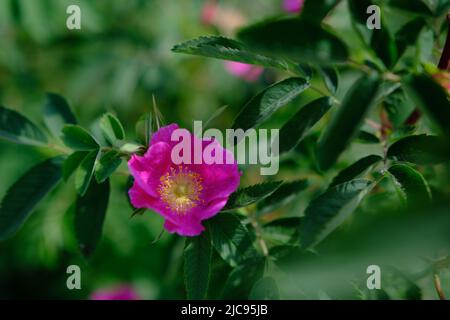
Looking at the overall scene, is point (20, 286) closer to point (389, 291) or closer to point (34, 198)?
point (34, 198)

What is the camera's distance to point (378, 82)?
0.74 metres

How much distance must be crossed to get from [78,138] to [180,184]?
20cm

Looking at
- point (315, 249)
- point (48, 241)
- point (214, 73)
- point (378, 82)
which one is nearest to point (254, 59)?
point (378, 82)

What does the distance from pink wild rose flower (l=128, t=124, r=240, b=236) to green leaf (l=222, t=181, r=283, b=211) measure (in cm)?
2

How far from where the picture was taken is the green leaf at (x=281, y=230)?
105 cm

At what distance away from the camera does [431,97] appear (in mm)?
694

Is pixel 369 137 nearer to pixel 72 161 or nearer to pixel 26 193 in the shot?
pixel 72 161

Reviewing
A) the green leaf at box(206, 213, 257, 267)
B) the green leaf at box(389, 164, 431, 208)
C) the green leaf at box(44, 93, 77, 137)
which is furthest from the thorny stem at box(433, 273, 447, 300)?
the green leaf at box(44, 93, 77, 137)

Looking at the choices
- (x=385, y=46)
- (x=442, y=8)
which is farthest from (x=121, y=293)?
(x=442, y=8)

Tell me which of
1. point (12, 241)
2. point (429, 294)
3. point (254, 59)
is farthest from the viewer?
point (12, 241)

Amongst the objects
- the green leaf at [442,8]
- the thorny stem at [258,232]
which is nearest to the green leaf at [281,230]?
the thorny stem at [258,232]

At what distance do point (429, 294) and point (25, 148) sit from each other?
5.27 ft

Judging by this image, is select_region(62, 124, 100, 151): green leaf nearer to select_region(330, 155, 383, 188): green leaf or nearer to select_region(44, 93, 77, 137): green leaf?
select_region(44, 93, 77, 137): green leaf

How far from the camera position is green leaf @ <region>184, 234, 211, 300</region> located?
2.92ft
